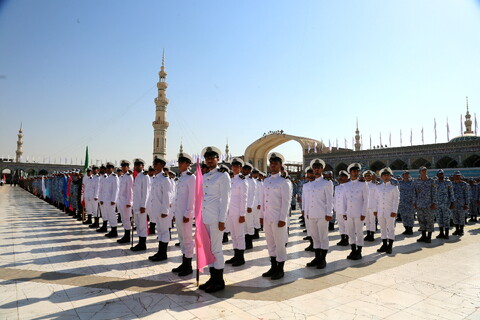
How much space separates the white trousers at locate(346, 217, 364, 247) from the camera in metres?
5.91

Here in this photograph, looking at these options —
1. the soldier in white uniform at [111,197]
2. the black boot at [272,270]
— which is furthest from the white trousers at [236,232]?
the soldier in white uniform at [111,197]

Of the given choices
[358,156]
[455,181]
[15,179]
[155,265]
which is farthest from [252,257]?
[15,179]

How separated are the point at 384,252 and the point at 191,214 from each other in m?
4.58

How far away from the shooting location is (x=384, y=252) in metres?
6.55

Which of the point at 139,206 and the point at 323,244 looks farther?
the point at 139,206

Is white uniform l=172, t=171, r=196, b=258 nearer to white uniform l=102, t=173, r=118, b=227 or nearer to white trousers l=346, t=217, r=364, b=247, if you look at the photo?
white trousers l=346, t=217, r=364, b=247

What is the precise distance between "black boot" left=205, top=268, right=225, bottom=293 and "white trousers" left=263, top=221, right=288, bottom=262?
1.04 meters

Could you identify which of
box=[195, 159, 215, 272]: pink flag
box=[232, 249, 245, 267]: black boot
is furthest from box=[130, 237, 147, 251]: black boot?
box=[195, 159, 215, 272]: pink flag

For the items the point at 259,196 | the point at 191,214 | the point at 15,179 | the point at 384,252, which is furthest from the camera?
the point at 15,179

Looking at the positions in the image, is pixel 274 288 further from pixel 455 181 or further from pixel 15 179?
pixel 15 179


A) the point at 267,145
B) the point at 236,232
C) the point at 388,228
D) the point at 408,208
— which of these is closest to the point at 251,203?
the point at 236,232

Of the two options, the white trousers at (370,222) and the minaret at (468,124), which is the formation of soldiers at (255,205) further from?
the minaret at (468,124)

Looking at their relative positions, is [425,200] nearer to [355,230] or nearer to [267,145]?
[355,230]

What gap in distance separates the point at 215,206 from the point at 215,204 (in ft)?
0.10
